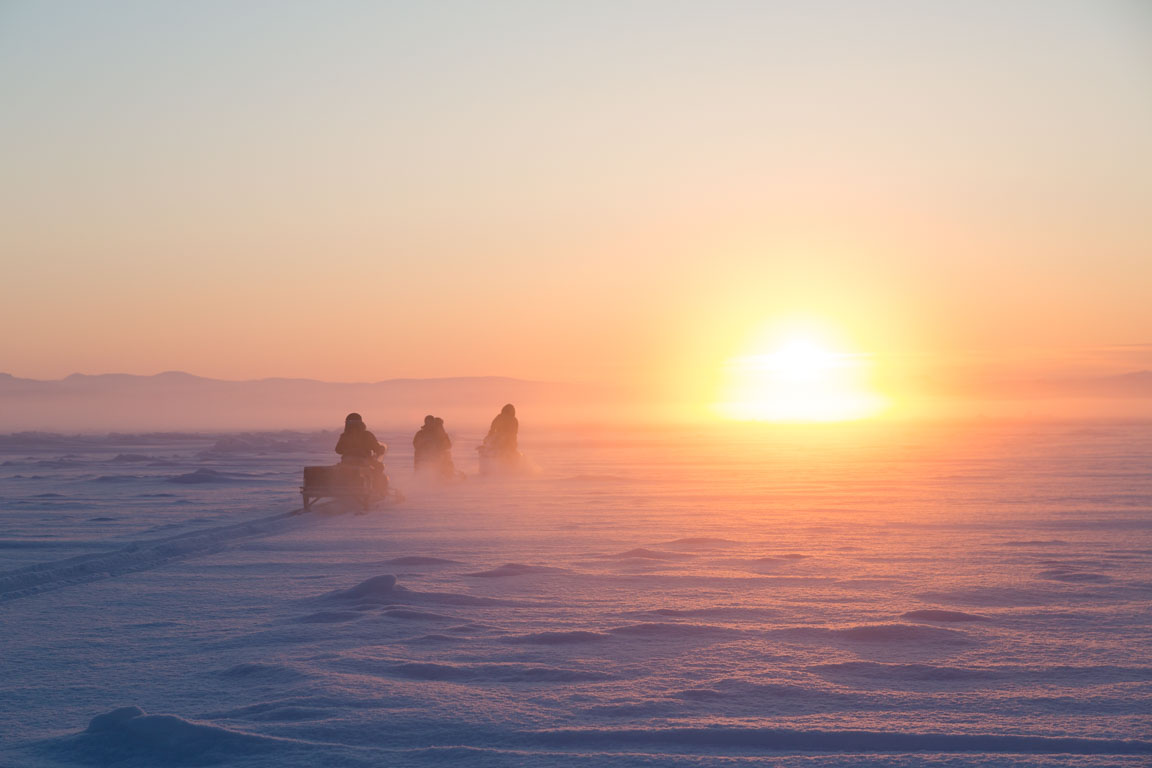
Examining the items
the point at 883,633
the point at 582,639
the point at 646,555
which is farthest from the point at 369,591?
the point at 883,633

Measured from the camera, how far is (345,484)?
67.4ft

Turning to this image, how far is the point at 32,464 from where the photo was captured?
39.7 m

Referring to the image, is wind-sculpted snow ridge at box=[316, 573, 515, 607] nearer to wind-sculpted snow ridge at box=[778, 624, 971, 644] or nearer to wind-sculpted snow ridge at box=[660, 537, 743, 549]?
wind-sculpted snow ridge at box=[778, 624, 971, 644]

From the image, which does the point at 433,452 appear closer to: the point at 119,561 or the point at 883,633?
the point at 119,561

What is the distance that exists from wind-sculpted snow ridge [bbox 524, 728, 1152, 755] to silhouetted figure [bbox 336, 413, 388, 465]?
53.1 feet

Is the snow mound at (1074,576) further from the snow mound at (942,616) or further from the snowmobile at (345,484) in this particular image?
the snowmobile at (345,484)

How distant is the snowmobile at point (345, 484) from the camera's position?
20094 millimetres

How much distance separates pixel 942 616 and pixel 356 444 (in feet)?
49.4

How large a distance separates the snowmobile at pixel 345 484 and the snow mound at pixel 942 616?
13685 mm

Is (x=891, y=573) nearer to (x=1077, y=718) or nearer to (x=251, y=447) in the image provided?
(x=1077, y=718)

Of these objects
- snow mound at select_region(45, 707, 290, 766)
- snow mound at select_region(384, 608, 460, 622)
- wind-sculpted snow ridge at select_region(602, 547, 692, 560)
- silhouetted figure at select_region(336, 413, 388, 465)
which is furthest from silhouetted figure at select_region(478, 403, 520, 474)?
snow mound at select_region(45, 707, 290, 766)

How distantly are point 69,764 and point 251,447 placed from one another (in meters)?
52.1

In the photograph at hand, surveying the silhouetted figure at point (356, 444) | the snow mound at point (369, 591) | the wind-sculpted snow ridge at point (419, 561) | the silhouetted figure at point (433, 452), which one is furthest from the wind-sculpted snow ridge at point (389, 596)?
the silhouetted figure at point (433, 452)

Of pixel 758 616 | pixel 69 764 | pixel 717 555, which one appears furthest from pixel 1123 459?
pixel 69 764
